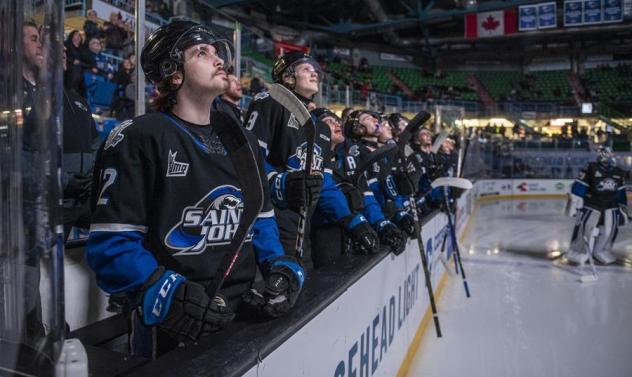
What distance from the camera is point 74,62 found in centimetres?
288

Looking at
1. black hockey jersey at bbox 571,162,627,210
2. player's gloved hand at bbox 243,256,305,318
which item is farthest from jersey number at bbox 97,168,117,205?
black hockey jersey at bbox 571,162,627,210

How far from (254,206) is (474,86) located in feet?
88.4

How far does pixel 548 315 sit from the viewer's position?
395cm

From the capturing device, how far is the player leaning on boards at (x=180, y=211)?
0.96 m

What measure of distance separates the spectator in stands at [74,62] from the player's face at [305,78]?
1.20 metres

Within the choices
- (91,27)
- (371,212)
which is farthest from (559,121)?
(91,27)

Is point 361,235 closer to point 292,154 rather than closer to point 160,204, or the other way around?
point 292,154

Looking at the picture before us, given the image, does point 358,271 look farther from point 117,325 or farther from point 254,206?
point 254,206

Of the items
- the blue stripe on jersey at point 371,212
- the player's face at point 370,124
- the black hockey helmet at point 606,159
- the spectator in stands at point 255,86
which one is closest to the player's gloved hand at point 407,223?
the blue stripe on jersey at point 371,212

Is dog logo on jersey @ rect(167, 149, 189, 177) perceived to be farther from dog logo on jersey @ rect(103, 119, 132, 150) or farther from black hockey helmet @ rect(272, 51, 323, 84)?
black hockey helmet @ rect(272, 51, 323, 84)

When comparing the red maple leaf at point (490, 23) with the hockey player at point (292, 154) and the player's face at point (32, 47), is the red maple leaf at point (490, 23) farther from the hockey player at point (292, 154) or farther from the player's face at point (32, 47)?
the player's face at point (32, 47)

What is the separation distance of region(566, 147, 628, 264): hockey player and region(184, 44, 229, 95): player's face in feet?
18.4

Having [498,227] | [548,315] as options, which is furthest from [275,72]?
[498,227]

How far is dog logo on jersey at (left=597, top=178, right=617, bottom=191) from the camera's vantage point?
5828mm
